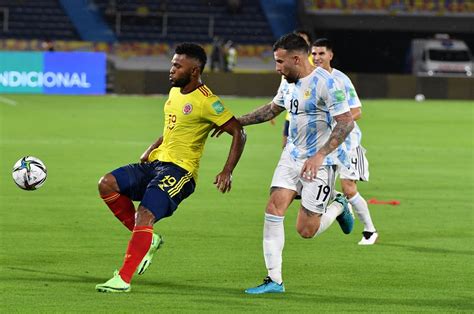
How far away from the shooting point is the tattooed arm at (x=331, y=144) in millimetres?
9562

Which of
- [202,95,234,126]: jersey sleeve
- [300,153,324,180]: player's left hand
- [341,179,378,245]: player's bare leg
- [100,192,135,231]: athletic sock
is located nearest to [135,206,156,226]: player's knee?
[100,192,135,231]: athletic sock

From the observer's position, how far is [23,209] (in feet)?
50.2

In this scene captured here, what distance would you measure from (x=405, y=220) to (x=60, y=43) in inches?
1648

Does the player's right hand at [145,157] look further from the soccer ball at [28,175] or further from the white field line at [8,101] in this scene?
the white field line at [8,101]

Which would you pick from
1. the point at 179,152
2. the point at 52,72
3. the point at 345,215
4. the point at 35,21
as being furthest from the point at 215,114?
the point at 35,21

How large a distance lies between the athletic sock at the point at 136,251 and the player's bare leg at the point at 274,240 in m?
0.84

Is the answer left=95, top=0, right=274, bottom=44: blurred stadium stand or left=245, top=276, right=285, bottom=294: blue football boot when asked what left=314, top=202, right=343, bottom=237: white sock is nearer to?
left=245, top=276, right=285, bottom=294: blue football boot

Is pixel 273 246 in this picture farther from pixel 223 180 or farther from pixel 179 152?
pixel 179 152

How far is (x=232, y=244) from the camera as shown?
41.5 ft

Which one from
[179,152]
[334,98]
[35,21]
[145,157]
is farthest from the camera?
[35,21]

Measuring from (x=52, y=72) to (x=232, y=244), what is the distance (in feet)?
108

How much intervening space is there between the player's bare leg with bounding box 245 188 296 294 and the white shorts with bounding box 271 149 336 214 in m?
0.08

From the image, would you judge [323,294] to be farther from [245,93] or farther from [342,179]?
[245,93]

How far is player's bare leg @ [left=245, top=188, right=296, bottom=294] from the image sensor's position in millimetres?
9789
